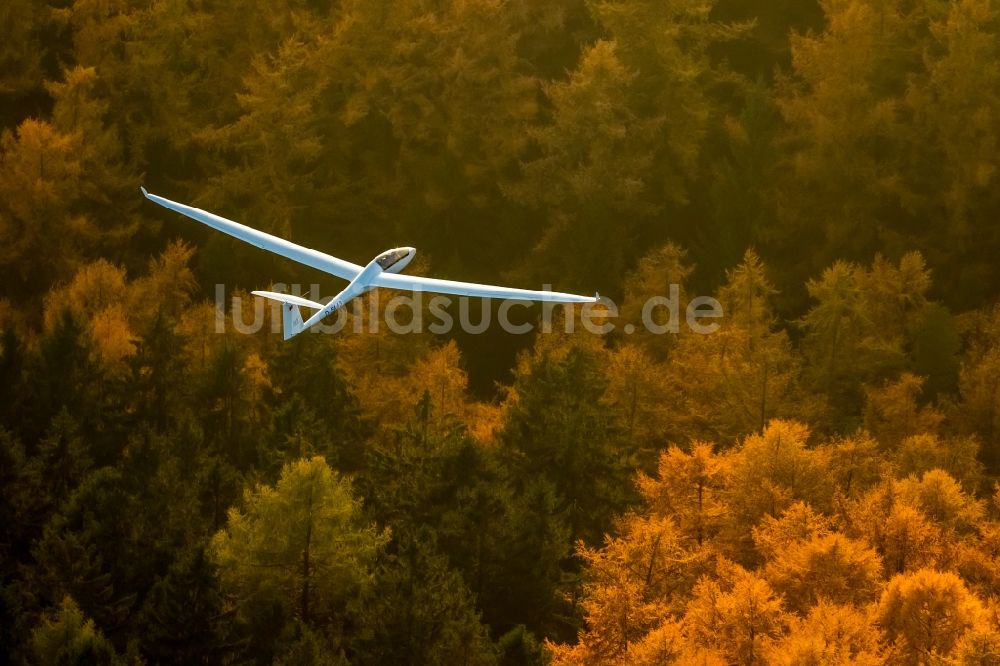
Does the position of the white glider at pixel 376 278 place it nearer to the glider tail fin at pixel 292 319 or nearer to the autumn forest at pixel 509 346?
the glider tail fin at pixel 292 319

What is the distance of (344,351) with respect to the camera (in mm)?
91500

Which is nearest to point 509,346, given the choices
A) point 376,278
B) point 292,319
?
point 292,319

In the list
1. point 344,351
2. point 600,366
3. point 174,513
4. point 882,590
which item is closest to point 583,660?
point 882,590

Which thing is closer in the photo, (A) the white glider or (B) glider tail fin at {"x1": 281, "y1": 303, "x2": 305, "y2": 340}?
(A) the white glider

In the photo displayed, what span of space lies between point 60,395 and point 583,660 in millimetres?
33850

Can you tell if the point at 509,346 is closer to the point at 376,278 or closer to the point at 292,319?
the point at 292,319

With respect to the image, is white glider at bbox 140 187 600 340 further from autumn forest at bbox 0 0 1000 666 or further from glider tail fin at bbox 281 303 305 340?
autumn forest at bbox 0 0 1000 666

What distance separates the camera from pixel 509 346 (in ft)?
341

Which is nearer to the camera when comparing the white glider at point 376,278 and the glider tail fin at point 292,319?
the white glider at point 376,278

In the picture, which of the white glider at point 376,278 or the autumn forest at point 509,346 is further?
the autumn forest at point 509,346

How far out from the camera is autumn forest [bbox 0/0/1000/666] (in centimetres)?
6300

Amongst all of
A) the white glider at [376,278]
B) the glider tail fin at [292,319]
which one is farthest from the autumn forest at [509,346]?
the white glider at [376,278]

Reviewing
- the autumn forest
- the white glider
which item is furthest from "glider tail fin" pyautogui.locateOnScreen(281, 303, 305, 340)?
the autumn forest

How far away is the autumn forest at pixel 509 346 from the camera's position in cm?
6300
